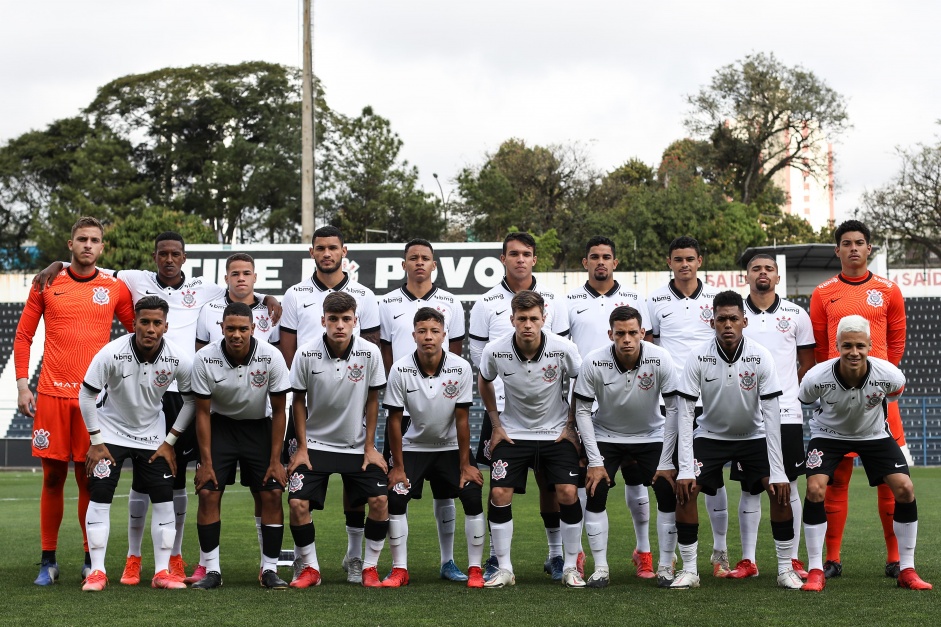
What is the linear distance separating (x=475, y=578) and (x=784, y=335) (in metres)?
2.60

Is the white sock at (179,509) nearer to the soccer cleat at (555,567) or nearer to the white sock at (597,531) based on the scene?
the soccer cleat at (555,567)

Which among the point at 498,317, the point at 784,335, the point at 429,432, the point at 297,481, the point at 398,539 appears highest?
the point at 498,317

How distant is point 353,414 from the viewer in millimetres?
6828

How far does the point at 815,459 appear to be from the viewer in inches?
261

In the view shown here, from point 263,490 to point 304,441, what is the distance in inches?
15.5

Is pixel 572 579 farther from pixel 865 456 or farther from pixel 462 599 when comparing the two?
pixel 865 456

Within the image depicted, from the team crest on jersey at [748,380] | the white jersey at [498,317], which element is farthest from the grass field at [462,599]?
the white jersey at [498,317]

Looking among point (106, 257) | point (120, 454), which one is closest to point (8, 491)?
point (120, 454)

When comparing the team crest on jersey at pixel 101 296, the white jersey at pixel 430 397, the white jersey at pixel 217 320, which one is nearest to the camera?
the white jersey at pixel 430 397

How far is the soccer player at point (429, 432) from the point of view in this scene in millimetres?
6809

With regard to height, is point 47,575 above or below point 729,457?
below

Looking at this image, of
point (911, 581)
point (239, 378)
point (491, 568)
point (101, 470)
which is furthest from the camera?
point (491, 568)

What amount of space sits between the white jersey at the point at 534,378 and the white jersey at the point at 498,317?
478mm

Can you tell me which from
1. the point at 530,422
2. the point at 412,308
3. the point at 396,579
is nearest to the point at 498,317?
the point at 412,308
